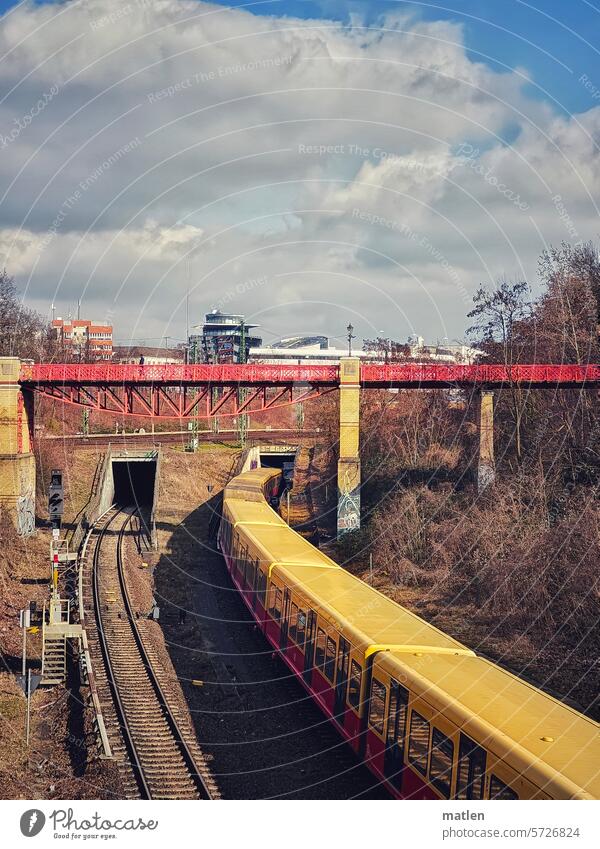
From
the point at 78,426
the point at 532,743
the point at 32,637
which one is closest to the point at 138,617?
the point at 32,637

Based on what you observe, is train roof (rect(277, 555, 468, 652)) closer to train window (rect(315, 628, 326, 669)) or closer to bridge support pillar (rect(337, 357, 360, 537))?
train window (rect(315, 628, 326, 669))

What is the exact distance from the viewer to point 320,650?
16734 millimetres

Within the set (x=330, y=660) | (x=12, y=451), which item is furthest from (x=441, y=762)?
(x=12, y=451)

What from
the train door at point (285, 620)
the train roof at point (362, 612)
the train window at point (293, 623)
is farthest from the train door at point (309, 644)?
the train door at point (285, 620)

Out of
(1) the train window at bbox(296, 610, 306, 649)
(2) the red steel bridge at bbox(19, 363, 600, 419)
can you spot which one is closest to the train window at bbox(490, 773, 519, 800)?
(1) the train window at bbox(296, 610, 306, 649)

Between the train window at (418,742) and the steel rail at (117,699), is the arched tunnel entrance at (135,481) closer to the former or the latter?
the steel rail at (117,699)

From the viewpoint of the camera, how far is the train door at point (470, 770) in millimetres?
10414

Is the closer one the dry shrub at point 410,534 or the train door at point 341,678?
the train door at point 341,678

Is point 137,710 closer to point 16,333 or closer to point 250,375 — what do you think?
point 250,375

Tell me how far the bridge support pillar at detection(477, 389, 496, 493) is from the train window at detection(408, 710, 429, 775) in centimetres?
2443

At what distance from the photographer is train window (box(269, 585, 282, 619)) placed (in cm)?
2008

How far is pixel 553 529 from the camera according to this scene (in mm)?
25031

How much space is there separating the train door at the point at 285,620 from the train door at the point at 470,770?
28.2ft

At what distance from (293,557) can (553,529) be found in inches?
322
